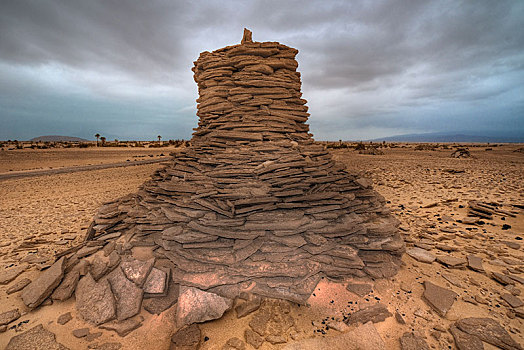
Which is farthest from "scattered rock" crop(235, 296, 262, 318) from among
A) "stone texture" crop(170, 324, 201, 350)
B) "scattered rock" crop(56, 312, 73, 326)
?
"scattered rock" crop(56, 312, 73, 326)

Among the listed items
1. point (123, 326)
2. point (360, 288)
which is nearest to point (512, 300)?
point (360, 288)

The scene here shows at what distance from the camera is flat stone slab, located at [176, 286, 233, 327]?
4.14m

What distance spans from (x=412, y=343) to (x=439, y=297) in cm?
145

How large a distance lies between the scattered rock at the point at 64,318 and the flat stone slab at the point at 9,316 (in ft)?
2.82

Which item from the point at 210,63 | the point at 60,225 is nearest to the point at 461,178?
the point at 210,63

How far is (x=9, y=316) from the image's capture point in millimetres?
4215

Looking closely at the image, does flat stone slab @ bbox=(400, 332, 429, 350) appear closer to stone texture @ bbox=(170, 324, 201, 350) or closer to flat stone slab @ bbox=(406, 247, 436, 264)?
flat stone slab @ bbox=(406, 247, 436, 264)

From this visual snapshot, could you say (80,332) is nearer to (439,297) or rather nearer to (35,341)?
(35,341)

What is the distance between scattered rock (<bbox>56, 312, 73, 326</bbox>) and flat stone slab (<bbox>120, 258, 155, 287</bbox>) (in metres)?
1.09

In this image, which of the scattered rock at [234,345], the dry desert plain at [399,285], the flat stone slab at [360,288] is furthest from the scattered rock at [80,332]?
the flat stone slab at [360,288]

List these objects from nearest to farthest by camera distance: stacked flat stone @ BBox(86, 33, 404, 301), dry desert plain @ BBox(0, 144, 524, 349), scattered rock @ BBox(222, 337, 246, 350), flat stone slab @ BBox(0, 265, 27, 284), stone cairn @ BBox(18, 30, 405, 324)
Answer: scattered rock @ BBox(222, 337, 246, 350) → dry desert plain @ BBox(0, 144, 524, 349) → stone cairn @ BBox(18, 30, 405, 324) → stacked flat stone @ BBox(86, 33, 404, 301) → flat stone slab @ BBox(0, 265, 27, 284)

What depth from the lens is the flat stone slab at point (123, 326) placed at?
3.96 metres

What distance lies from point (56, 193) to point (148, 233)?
40.3 feet

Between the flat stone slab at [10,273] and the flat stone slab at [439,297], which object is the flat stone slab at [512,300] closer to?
the flat stone slab at [439,297]
